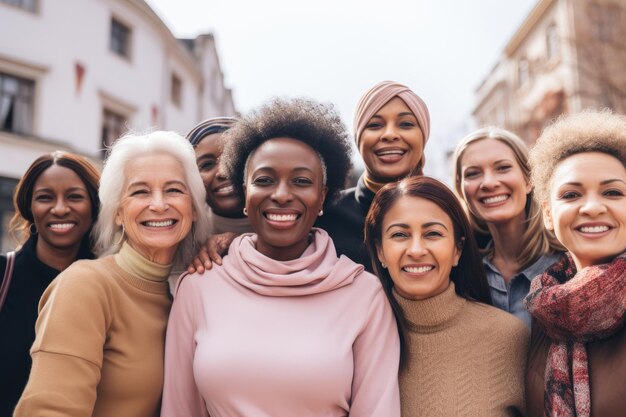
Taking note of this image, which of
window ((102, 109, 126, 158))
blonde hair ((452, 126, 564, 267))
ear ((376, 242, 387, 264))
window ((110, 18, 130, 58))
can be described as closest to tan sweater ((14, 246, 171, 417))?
ear ((376, 242, 387, 264))

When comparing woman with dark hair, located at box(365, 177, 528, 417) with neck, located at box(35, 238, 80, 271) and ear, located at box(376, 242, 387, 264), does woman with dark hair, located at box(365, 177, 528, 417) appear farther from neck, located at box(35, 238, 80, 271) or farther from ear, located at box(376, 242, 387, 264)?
neck, located at box(35, 238, 80, 271)

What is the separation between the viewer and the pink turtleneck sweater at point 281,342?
2498mm

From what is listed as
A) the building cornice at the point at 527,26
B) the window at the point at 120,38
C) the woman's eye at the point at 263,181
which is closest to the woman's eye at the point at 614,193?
the woman's eye at the point at 263,181

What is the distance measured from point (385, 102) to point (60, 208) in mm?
2258

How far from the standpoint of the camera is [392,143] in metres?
3.81

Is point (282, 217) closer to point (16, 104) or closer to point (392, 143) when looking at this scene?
point (392, 143)

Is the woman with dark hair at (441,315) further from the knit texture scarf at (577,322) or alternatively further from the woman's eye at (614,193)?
the woman's eye at (614,193)

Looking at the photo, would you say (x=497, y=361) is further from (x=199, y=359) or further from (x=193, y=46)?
(x=193, y=46)

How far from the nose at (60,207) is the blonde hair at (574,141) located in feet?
9.36

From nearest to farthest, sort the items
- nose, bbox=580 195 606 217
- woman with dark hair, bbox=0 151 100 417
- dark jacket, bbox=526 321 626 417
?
1. dark jacket, bbox=526 321 626 417
2. nose, bbox=580 195 606 217
3. woman with dark hair, bbox=0 151 100 417

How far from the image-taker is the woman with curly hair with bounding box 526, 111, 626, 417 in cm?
238

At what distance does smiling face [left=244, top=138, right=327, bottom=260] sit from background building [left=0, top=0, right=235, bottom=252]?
14379 mm

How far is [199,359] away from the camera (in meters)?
2.57

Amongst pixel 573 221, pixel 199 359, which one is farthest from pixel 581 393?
pixel 199 359
